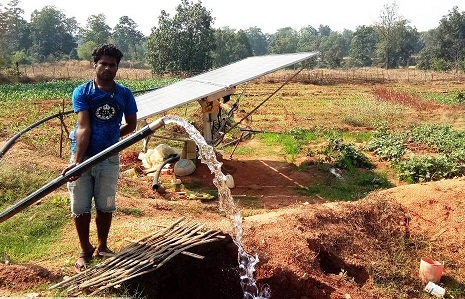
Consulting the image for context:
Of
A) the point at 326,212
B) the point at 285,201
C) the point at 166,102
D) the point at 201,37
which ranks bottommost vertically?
the point at 285,201

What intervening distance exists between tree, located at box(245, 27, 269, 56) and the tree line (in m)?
11.6

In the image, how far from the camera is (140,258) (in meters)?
3.55

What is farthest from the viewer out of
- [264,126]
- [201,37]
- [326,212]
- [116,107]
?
[201,37]

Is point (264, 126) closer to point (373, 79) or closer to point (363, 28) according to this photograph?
point (373, 79)

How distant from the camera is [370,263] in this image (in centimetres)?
464

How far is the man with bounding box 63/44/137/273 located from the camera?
3.43m

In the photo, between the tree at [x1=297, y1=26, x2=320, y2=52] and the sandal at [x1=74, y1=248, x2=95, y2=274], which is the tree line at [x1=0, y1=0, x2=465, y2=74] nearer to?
the tree at [x1=297, y1=26, x2=320, y2=52]

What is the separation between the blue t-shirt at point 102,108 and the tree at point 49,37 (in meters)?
59.6

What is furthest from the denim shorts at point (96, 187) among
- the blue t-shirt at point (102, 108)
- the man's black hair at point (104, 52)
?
the man's black hair at point (104, 52)

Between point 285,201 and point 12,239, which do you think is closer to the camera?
point 12,239

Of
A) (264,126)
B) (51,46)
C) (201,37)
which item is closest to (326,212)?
(264,126)

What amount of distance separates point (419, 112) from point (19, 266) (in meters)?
17.9

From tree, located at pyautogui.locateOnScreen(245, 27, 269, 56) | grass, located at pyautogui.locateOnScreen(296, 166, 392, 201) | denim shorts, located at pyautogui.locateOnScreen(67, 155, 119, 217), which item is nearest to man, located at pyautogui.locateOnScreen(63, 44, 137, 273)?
denim shorts, located at pyautogui.locateOnScreen(67, 155, 119, 217)

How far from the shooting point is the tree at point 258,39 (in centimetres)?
10012
